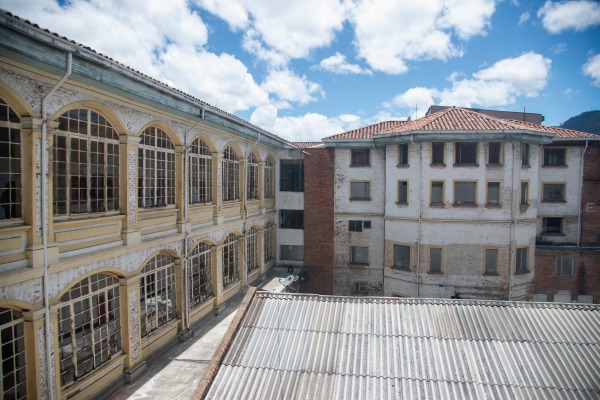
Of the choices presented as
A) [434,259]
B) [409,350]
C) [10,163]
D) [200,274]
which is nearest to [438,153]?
[434,259]

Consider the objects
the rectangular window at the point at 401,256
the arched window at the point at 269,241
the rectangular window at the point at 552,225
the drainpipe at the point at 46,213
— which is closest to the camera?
the drainpipe at the point at 46,213

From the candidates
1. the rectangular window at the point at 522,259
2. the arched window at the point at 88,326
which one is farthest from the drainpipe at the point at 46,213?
the rectangular window at the point at 522,259

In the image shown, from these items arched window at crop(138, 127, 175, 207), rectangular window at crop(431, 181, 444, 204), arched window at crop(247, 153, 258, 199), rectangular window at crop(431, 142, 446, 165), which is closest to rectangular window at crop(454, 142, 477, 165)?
rectangular window at crop(431, 142, 446, 165)

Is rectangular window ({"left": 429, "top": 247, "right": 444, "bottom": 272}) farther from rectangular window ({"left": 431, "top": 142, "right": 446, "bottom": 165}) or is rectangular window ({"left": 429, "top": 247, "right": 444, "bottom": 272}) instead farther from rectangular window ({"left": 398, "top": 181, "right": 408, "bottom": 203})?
rectangular window ({"left": 431, "top": 142, "right": 446, "bottom": 165})

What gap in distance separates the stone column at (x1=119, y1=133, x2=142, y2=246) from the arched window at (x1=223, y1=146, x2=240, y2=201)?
6.00 metres

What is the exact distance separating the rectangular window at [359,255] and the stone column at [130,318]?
13.7 meters

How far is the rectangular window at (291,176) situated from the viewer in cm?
2208

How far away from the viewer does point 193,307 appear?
13.2 meters

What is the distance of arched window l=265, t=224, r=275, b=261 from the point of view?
843 inches

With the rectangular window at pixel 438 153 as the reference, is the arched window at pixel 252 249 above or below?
below

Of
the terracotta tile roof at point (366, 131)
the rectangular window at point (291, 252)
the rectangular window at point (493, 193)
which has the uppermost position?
the terracotta tile roof at point (366, 131)

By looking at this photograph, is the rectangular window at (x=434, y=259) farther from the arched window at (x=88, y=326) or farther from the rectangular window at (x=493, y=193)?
the arched window at (x=88, y=326)

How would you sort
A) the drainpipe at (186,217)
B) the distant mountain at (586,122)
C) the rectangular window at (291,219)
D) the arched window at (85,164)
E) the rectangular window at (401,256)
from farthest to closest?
1. the distant mountain at (586,122)
2. the rectangular window at (291,219)
3. the rectangular window at (401,256)
4. the drainpipe at (186,217)
5. the arched window at (85,164)

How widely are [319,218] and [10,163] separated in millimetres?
16439
